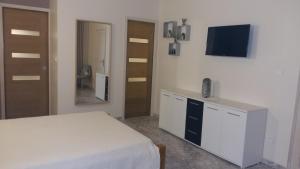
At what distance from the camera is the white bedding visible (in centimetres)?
193

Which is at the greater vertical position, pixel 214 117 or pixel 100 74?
pixel 100 74

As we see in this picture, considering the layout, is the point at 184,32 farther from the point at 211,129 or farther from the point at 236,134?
the point at 236,134

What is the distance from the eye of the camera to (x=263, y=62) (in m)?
3.33

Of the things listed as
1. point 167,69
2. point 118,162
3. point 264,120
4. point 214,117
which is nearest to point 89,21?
point 167,69

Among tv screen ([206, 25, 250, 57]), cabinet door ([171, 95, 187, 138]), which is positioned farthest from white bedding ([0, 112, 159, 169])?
tv screen ([206, 25, 250, 57])

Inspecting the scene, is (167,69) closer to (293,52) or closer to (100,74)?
(100,74)

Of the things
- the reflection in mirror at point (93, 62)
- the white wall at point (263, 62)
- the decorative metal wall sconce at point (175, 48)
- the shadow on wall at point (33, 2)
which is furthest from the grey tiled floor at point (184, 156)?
the shadow on wall at point (33, 2)

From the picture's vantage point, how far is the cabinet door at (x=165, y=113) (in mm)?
4387

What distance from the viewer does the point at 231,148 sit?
3.28 m

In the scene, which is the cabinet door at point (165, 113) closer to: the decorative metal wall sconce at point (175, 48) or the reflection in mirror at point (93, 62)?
the decorative metal wall sconce at point (175, 48)

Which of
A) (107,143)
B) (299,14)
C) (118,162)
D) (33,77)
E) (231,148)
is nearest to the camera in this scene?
(118,162)

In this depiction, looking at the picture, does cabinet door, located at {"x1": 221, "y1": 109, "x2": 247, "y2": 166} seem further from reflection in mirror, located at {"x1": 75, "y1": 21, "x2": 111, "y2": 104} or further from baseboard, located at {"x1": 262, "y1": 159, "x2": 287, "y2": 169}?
reflection in mirror, located at {"x1": 75, "y1": 21, "x2": 111, "y2": 104}

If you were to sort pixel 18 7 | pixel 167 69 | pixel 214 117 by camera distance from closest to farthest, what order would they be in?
pixel 214 117
pixel 18 7
pixel 167 69

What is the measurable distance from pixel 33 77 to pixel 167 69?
268 centimetres
